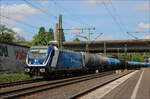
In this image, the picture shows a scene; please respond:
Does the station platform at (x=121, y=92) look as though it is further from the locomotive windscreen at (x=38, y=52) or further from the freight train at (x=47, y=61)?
the locomotive windscreen at (x=38, y=52)

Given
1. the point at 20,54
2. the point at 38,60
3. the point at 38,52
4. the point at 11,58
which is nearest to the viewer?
the point at 38,60

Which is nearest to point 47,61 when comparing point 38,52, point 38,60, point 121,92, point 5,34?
point 38,60

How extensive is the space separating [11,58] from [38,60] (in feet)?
22.2

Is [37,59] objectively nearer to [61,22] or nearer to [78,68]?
[78,68]

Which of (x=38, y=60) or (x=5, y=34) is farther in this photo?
(x=5, y=34)

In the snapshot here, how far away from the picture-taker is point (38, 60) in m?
19.9

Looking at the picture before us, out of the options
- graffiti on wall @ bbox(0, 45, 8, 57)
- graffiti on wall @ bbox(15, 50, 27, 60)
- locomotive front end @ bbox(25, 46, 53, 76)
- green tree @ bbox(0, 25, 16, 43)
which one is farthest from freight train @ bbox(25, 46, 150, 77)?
green tree @ bbox(0, 25, 16, 43)

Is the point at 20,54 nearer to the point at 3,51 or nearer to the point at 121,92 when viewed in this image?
the point at 3,51

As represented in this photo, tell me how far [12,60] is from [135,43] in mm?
48646

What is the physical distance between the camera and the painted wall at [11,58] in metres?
23.6

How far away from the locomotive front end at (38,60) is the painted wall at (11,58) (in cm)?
452

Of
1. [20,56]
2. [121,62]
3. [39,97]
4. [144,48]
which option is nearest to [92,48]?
[121,62]

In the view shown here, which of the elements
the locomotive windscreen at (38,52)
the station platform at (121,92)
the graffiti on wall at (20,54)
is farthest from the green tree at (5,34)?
the station platform at (121,92)

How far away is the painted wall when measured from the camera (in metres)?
23.6
